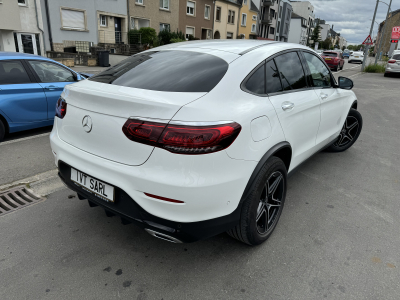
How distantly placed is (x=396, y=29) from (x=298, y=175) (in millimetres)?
36037

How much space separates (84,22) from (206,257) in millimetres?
23777

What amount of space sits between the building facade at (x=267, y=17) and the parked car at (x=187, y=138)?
52214 mm

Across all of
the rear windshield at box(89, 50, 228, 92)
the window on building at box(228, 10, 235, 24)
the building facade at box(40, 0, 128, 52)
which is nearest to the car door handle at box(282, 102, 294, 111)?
the rear windshield at box(89, 50, 228, 92)

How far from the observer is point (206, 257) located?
2506 millimetres

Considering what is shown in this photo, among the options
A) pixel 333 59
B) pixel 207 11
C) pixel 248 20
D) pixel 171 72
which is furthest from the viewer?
pixel 248 20

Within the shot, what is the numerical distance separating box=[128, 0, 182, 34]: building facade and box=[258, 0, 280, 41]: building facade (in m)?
24.8

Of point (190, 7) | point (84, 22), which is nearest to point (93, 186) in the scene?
point (84, 22)

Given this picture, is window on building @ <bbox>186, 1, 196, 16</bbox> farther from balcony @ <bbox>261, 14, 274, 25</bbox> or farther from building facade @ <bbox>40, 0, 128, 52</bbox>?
balcony @ <bbox>261, 14, 274, 25</bbox>

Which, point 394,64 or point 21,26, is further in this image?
point 394,64

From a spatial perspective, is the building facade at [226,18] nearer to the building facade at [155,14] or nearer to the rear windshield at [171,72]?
the building facade at [155,14]

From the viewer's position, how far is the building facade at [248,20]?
43350mm

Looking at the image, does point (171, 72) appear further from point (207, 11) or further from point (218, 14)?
point (218, 14)

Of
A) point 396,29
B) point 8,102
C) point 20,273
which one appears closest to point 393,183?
point 20,273

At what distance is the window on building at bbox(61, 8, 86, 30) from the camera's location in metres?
20.9
